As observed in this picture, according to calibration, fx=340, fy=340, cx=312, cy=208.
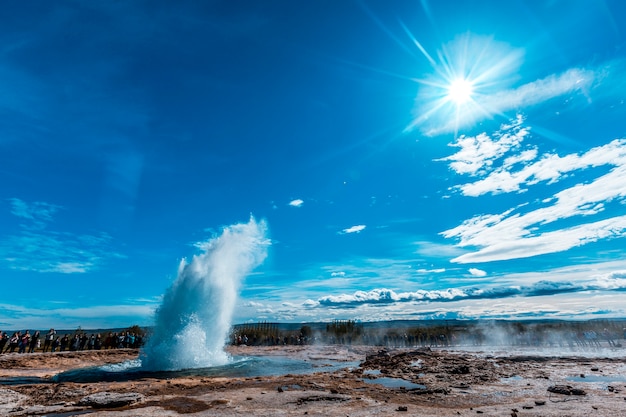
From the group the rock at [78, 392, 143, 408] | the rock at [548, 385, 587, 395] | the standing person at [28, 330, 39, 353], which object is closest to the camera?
the rock at [78, 392, 143, 408]

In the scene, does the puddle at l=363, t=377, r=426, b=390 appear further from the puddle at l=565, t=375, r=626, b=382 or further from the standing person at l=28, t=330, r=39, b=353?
the standing person at l=28, t=330, r=39, b=353

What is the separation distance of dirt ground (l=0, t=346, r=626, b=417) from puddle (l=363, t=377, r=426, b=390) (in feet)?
0.14

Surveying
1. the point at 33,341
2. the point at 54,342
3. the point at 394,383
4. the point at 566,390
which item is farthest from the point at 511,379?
the point at 33,341

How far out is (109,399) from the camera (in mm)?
10867

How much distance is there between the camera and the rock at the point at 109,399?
34.6 ft

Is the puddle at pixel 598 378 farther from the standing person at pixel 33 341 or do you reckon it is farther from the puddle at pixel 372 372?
the standing person at pixel 33 341

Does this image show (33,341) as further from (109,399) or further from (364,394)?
(364,394)

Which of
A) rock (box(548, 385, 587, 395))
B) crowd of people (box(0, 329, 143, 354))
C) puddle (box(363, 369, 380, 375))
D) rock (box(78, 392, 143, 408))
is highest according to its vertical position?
crowd of people (box(0, 329, 143, 354))

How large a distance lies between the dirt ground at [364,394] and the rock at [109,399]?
0.13 ft

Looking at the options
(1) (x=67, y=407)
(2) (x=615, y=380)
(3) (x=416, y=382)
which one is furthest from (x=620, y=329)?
(1) (x=67, y=407)

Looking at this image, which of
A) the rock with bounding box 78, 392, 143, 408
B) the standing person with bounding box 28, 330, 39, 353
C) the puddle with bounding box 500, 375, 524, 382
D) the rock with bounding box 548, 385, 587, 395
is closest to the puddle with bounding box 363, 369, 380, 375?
the puddle with bounding box 500, 375, 524, 382

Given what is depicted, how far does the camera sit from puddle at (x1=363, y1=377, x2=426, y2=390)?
13961 mm

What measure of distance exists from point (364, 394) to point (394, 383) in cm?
335

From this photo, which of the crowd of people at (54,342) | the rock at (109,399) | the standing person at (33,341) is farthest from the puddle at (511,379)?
the standing person at (33,341)
